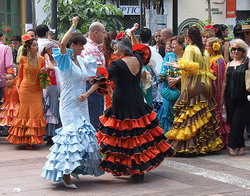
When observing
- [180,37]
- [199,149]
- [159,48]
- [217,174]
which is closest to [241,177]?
[217,174]

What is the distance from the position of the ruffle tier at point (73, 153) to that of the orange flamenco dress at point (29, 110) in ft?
10.3

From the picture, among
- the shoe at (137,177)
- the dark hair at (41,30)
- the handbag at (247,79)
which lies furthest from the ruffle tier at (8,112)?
the handbag at (247,79)

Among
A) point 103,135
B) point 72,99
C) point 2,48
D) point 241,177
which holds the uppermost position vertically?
point 2,48

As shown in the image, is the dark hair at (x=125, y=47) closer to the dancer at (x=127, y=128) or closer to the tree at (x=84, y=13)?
the dancer at (x=127, y=128)

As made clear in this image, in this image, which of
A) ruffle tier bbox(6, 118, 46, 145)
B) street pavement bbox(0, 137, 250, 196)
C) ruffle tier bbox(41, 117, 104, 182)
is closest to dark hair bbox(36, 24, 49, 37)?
ruffle tier bbox(6, 118, 46, 145)

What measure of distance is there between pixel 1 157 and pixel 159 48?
14.7 ft

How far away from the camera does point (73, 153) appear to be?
7449mm

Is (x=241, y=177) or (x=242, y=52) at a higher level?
(x=242, y=52)

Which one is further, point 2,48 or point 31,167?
point 2,48

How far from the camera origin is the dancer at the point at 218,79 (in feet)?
34.0

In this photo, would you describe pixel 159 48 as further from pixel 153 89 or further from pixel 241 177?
pixel 241 177

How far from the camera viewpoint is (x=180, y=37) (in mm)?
10359

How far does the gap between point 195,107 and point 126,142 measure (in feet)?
7.69

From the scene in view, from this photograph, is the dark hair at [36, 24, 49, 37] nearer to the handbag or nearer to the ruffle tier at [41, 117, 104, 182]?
the handbag
